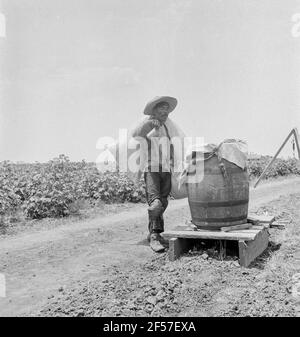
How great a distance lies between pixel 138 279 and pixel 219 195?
4.38ft

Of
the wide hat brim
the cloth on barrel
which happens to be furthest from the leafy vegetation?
the cloth on barrel

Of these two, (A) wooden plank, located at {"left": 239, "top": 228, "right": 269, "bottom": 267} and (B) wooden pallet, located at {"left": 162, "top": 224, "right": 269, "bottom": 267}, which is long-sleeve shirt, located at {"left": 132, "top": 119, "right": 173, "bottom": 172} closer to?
(B) wooden pallet, located at {"left": 162, "top": 224, "right": 269, "bottom": 267}

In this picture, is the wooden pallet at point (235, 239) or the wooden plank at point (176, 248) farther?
the wooden plank at point (176, 248)

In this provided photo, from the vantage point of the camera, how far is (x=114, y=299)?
142 inches

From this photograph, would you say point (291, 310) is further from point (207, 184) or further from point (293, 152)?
point (293, 152)

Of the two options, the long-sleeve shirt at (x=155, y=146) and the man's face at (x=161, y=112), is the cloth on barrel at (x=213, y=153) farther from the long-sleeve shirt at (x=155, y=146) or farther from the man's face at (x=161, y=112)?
the man's face at (x=161, y=112)

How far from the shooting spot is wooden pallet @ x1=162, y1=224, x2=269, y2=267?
4.43 m

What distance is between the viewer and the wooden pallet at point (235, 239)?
14.5 feet

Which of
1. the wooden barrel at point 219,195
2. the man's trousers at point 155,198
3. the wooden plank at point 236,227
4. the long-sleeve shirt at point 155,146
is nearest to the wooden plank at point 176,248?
the wooden barrel at point 219,195

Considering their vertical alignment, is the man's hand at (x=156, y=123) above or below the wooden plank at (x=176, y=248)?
above

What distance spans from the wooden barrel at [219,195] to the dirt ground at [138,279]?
0.39m

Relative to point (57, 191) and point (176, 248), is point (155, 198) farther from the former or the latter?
point (57, 191)

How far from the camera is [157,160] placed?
18.9ft

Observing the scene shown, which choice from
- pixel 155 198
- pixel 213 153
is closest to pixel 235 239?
pixel 213 153
